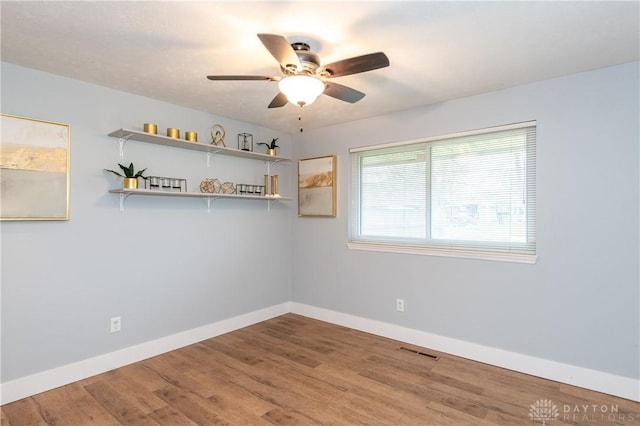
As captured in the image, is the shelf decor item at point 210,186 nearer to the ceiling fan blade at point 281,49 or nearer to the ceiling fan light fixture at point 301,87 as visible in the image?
the ceiling fan light fixture at point 301,87

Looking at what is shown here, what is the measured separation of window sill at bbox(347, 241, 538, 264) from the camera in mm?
2909

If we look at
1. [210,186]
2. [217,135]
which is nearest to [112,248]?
[210,186]

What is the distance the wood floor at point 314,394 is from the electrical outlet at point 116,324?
1.09 ft

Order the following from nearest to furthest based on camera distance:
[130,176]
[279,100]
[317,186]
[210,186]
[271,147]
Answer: [279,100] < [130,176] < [210,186] < [271,147] < [317,186]

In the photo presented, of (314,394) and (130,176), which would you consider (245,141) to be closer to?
(130,176)

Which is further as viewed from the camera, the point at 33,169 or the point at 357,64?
the point at 33,169

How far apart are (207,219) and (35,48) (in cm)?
193

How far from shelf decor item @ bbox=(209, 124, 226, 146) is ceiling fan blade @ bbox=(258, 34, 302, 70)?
1932 millimetres

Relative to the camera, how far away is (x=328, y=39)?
2131mm

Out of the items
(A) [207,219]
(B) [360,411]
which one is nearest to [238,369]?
(B) [360,411]

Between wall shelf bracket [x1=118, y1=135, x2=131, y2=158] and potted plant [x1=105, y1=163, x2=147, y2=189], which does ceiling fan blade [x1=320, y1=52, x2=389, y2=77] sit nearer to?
potted plant [x1=105, y1=163, x2=147, y2=189]

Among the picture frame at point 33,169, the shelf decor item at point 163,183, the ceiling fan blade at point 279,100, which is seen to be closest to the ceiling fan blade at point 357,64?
the ceiling fan blade at point 279,100

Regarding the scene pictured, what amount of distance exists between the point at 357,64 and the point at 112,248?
8.14 feet

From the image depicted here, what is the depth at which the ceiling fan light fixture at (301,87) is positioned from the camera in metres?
2.06
